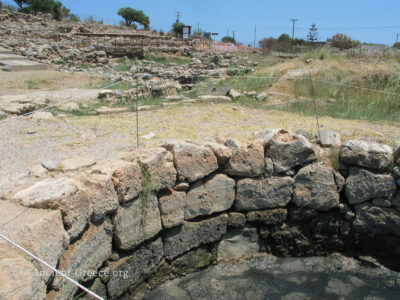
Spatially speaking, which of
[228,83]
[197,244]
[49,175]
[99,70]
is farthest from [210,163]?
[99,70]

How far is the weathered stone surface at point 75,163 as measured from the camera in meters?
4.44

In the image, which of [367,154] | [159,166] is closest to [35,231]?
[159,166]

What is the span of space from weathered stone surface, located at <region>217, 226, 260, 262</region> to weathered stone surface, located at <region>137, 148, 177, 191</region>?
1601 mm

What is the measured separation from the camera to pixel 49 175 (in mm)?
4297

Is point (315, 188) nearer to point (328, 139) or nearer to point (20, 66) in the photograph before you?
point (328, 139)

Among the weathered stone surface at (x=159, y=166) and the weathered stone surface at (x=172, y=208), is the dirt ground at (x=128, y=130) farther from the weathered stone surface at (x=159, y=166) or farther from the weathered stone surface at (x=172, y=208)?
the weathered stone surface at (x=172, y=208)

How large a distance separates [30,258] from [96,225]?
3.89 ft

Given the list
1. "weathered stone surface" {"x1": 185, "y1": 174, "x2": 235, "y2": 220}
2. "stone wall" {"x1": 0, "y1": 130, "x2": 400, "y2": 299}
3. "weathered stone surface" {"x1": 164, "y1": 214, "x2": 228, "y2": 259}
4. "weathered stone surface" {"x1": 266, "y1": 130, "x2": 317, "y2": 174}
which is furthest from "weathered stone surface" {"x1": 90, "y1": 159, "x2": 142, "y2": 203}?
"weathered stone surface" {"x1": 266, "y1": 130, "x2": 317, "y2": 174}

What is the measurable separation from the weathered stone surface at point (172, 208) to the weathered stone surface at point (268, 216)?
4.04 ft

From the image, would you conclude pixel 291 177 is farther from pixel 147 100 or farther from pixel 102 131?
pixel 147 100

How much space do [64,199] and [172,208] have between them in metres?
1.82

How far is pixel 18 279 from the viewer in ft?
8.71

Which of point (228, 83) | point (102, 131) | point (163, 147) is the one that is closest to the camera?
point (163, 147)

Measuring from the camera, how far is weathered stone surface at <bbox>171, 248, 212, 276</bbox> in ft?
17.9
